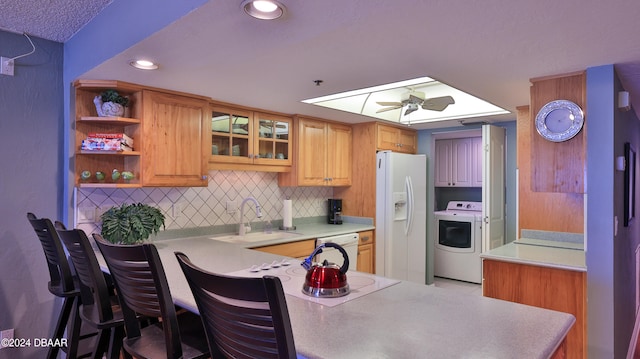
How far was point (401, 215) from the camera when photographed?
4461 mm

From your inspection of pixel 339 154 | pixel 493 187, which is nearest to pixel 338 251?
pixel 339 154

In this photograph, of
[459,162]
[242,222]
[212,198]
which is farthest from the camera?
[459,162]

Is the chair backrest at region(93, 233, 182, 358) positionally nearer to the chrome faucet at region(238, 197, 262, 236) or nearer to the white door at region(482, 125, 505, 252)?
the chrome faucet at region(238, 197, 262, 236)

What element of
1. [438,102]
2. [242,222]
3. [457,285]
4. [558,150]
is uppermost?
[438,102]

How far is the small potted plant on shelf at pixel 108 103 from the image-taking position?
267 cm

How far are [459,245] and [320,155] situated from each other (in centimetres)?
228

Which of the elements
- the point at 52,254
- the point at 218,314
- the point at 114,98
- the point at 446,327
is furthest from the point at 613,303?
the point at 114,98

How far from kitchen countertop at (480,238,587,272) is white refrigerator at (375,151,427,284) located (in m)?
1.43

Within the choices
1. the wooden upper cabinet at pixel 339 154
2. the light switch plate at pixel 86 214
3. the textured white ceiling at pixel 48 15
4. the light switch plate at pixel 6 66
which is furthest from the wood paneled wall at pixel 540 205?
the light switch plate at pixel 6 66

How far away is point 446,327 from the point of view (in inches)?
52.1

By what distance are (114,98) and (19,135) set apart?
2.06 ft

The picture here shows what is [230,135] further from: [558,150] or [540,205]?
[540,205]

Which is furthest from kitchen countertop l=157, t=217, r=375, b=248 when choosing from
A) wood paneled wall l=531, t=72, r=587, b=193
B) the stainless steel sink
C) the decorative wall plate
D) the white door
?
the decorative wall plate

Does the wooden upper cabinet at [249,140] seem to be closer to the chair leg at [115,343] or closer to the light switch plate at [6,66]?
the light switch plate at [6,66]
